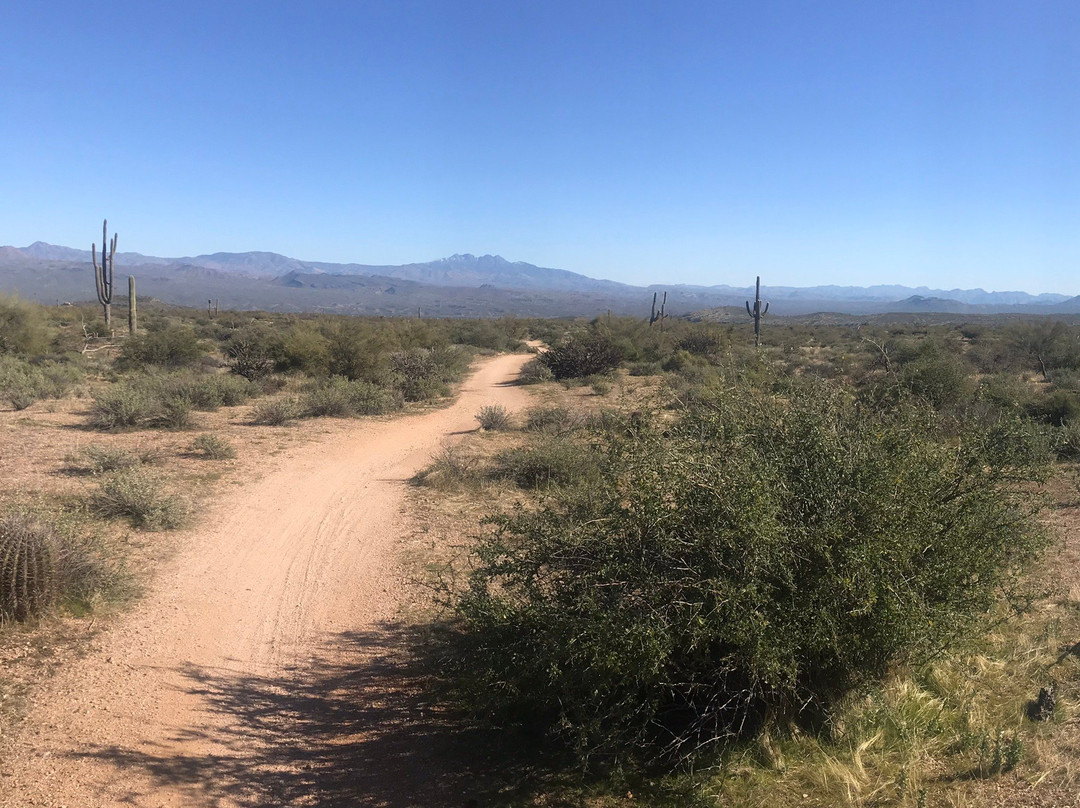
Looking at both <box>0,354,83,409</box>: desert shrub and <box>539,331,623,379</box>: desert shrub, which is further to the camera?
<box>539,331,623,379</box>: desert shrub

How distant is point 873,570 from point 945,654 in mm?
1049

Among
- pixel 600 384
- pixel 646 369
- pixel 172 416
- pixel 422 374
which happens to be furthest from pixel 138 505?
pixel 646 369

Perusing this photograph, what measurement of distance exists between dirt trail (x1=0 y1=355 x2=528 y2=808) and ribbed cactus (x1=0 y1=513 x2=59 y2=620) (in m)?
0.65

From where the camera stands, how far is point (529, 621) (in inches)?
165

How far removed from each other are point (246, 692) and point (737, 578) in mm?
3850

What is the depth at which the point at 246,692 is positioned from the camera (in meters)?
5.32

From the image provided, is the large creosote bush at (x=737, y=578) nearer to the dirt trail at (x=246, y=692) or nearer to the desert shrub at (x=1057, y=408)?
the dirt trail at (x=246, y=692)

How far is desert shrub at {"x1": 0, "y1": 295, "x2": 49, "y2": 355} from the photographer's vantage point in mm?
23375

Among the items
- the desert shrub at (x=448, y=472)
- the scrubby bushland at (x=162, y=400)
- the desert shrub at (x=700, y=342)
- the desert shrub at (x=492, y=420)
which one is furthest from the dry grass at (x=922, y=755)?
the desert shrub at (x=700, y=342)

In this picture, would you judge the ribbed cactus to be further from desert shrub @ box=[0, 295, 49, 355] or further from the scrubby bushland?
desert shrub @ box=[0, 295, 49, 355]

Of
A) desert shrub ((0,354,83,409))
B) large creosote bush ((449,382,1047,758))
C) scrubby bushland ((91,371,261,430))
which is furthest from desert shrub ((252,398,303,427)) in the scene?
large creosote bush ((449,382,1047,758))

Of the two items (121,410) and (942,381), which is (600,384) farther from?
(121,410)

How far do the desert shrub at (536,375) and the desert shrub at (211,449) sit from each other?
13.5 meters

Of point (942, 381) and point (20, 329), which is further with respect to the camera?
point (20, 329)
